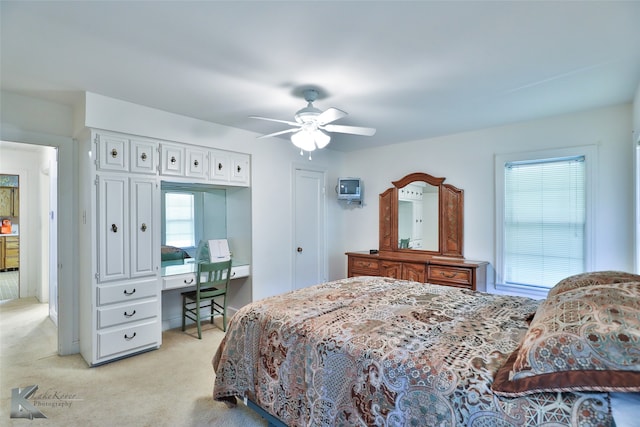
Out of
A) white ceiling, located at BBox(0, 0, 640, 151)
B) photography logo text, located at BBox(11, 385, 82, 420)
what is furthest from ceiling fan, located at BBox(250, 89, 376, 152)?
photography logo text, located at BBox(11, 385, 82, 420)

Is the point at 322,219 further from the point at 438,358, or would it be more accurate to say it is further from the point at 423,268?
the point at 438,358

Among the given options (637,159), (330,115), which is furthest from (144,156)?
(637,159)

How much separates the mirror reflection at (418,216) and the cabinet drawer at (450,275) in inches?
19.3

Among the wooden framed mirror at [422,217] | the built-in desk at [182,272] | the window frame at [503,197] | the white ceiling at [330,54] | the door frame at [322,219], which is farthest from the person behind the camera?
the door frame at [322,219]

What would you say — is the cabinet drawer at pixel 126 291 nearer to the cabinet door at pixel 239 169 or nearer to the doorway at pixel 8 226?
the cabinet door at pixel 239 169

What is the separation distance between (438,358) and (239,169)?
3230 millimetres

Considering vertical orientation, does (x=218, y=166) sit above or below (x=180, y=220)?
above

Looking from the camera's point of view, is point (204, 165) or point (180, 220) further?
point (180, 220)

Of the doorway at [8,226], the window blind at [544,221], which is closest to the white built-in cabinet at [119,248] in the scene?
the window blind at [544,221]

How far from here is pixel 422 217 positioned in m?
4.41

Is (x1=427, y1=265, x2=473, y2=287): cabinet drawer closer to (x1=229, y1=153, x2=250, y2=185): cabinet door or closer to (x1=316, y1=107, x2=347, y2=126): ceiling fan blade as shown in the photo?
(x1=316, y1=107, x2=347, y2=126): ceiling fan blade

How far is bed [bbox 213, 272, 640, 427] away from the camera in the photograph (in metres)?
1.08

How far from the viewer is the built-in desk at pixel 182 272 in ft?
11.3

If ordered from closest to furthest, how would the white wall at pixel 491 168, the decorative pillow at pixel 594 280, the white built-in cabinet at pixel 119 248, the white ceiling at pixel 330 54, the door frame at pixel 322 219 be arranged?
the white ceiling at pixel 330 54, the decorative pillow at pixel 594 280, the white built-in cabinet at pixel 119 248, the white wall at pixel 491 168, the door frame at pixel 322 219
